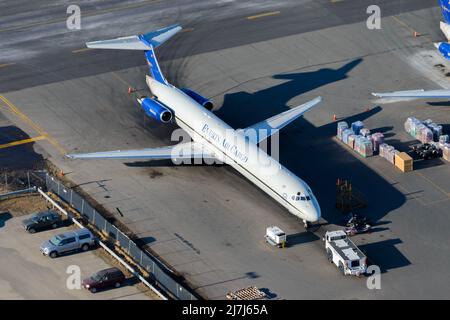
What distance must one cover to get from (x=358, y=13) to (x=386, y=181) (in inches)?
1508

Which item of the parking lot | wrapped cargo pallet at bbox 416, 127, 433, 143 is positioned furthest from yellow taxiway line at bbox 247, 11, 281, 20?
the parking lot

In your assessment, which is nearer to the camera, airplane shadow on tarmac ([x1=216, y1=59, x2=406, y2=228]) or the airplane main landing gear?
the airplane main landing gear

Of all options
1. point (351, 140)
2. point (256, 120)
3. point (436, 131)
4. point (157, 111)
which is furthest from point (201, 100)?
point (436, 131)

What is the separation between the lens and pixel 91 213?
8406 cm

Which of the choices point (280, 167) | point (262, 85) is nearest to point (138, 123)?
point (262, 85)

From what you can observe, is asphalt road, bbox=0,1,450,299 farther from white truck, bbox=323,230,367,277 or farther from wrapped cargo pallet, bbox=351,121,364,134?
wrapped cargo pallet, bbox=351,121,364,134

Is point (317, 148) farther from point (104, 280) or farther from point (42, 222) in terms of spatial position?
point (104, 280)

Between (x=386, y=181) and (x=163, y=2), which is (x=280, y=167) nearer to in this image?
(x=386, y=181)

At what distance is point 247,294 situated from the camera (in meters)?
73.7

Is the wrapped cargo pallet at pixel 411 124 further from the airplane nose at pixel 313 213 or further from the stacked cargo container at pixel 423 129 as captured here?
the airplane nose at pixel 313 213

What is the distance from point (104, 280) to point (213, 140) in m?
19.7

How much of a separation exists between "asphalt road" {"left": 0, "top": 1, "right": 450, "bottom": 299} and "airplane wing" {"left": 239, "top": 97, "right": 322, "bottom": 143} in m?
2.13

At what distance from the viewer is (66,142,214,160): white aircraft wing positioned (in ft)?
293
